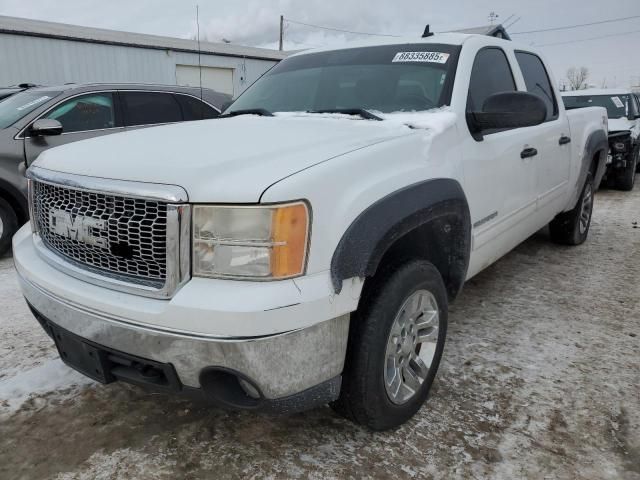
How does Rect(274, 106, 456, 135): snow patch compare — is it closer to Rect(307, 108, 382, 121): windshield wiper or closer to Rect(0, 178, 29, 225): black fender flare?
Rect(307, 108, 382, 121): windshield wiper

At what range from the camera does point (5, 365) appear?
9.50 ft

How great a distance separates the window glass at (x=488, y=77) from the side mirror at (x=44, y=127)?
382cm

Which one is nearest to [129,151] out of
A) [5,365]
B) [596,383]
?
[5,365]

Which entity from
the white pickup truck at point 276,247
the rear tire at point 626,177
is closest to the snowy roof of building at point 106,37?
the rear tire at point 626,177

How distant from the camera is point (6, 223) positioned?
4.87 m

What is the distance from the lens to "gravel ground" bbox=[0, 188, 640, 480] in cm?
209

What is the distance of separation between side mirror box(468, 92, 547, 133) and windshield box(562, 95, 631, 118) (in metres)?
7.51

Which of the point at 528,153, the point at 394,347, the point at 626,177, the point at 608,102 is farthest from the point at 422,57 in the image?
the point at 608,102

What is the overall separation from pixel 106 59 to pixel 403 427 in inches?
692

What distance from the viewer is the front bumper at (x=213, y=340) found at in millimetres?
1660

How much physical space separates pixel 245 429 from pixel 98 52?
678 inches

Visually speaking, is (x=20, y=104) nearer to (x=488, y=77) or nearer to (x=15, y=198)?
(x=15, y=198)

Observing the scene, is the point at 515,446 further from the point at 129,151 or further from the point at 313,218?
the point at 129,151

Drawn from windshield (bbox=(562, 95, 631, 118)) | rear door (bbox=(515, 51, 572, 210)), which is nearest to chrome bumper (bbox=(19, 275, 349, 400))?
rear door (bbox=(515, 51, 572, 210))
